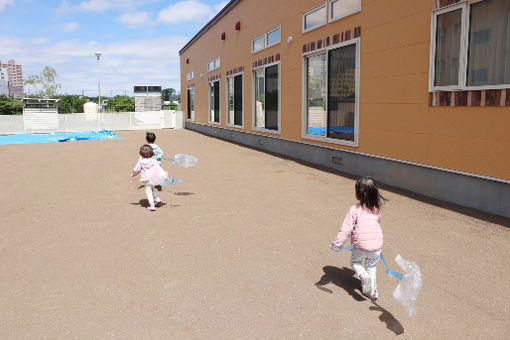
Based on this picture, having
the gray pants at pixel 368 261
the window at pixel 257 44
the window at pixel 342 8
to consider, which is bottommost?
the gray pants at pixel 368 261

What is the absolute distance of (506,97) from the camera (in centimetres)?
568

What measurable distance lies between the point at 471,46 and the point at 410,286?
16.6ft

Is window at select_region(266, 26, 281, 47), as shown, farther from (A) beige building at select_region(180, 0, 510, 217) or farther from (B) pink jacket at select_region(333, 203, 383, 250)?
(B) pink jacket at select_region(333, 203, 383, 250)

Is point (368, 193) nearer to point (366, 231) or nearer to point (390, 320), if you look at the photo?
point (366, 231)

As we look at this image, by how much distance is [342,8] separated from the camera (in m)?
9.87

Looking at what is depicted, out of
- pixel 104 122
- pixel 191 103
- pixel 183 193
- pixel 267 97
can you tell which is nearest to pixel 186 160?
pixel 183 193

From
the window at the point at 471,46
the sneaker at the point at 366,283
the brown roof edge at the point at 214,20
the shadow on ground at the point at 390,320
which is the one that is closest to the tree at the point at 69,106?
the brown roof edge at the point at 214,20

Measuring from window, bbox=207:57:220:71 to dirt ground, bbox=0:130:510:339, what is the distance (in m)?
15.2

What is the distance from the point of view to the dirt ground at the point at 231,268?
121 inches

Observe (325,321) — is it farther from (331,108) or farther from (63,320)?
(331,108)

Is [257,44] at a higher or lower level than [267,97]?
higher

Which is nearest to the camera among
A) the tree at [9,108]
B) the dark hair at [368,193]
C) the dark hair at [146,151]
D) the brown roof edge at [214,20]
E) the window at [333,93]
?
the dark hair at [368,193]

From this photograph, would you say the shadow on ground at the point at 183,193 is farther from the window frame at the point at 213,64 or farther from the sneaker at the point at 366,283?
the window frame at the point at 213,64

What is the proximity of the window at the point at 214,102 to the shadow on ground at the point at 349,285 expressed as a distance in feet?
61.5
